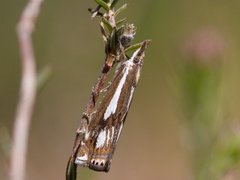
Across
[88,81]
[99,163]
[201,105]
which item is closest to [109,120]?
[99,163]

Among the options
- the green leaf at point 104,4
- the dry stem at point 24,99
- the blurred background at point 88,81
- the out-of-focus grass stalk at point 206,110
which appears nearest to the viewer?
the green leaf at point 104,4

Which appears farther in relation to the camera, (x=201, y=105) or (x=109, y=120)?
(x=201, y=105)

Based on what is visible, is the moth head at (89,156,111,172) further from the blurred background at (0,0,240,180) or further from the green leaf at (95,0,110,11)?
the blurred background at (0,0,240,180)

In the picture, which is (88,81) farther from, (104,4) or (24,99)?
(104,4)

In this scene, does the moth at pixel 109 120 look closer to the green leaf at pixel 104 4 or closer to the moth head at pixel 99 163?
the moth head at pixel 99 163

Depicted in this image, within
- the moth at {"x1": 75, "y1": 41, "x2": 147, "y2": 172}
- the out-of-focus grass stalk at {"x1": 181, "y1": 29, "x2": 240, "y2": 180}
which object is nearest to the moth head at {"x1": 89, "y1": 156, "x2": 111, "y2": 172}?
the moth at {"x1": 75, "y1": 41, "x2": 147, "y2": 172}

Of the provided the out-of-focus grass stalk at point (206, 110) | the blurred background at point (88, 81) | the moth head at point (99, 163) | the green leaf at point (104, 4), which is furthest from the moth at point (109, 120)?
the blurred background at point (88, 81)

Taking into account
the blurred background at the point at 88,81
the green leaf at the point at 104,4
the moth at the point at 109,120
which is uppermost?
the blurred background at the point at 88,81
